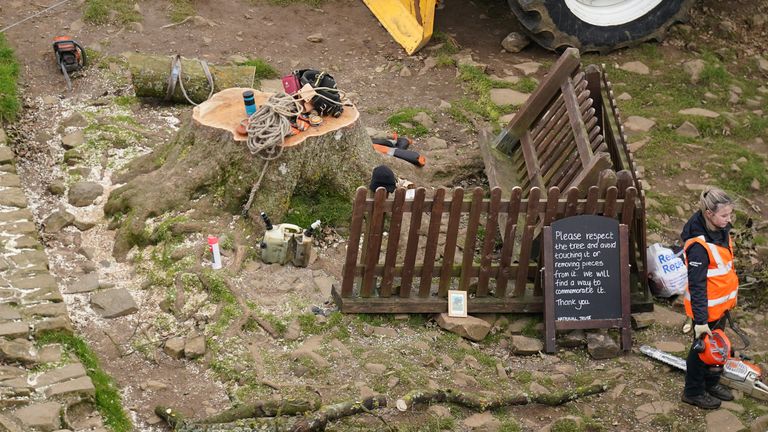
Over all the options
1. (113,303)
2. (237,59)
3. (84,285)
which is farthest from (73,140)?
(113,303)

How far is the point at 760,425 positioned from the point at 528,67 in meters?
5.46

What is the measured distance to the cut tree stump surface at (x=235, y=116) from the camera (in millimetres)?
7609

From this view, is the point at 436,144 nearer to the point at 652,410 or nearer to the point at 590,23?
the point at 590,23

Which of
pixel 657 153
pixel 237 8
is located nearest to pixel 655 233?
pixel 657 153

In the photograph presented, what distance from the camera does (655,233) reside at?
325 inches

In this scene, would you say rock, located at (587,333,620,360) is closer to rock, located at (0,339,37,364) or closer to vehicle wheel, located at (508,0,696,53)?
rock, located at (0,339,37,364)

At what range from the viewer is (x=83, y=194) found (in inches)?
317

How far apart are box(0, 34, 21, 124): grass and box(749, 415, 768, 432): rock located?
6.69 m

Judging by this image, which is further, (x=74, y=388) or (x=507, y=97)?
(x=507, y=97)

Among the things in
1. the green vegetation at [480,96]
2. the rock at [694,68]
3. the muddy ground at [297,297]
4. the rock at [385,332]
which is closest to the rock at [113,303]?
the muddy ground at [297,297]

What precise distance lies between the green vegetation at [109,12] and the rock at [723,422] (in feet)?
25.2

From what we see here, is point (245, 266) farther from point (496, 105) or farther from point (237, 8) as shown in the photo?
point (237, 8)

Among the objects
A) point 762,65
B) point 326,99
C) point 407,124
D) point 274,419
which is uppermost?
Result: point 326,99

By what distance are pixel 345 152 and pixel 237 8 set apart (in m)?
4.45
